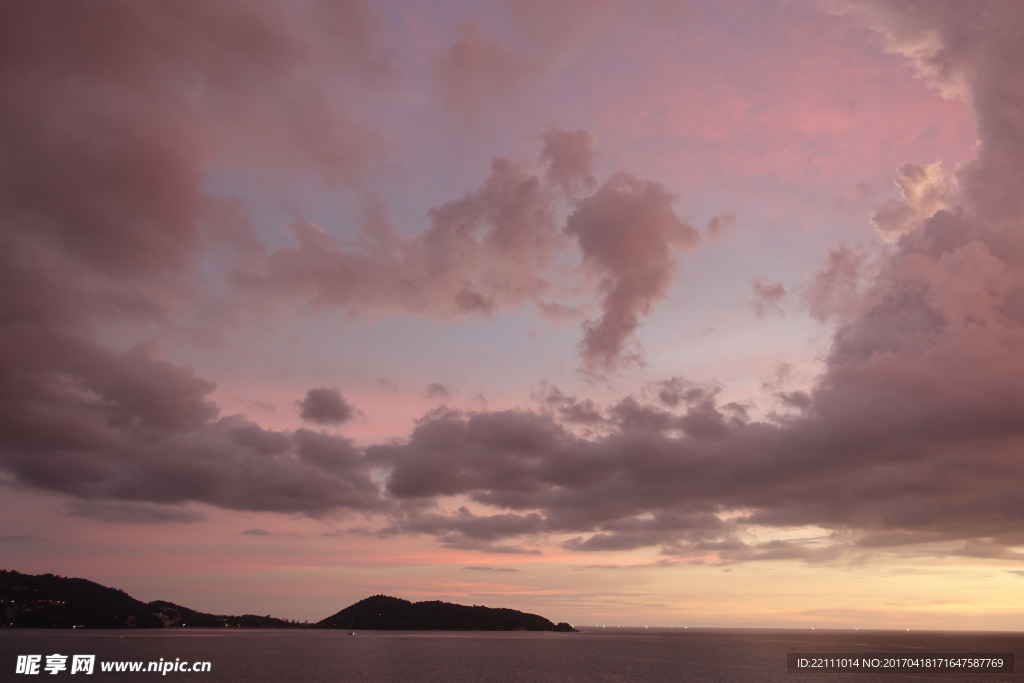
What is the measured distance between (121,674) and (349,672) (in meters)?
58.9

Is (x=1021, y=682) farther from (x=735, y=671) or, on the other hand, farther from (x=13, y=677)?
(x=13, y=677)

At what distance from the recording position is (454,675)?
163125 mm

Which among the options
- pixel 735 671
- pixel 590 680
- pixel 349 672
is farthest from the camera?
pixel 735 671

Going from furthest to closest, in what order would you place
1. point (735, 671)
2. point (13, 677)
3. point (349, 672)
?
point (735, 671) < point (349, 672) < point (13, 677)

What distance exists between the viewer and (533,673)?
175125 millimetres

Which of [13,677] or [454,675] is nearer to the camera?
[13,677]

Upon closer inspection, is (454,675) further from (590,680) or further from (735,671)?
(735,671)

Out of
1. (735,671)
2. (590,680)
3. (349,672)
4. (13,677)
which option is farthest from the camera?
(735,671)

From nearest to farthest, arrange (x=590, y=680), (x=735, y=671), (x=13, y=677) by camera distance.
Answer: (x=13, y=677), (x=590, y=680), (x=735, y=671)

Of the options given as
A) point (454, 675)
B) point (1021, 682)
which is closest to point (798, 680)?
point (1021, 682)

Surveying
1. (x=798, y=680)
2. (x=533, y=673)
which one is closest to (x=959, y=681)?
(x=798, y=680)

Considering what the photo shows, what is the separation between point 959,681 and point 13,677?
9479 inches

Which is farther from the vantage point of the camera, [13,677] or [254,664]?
[254,664]

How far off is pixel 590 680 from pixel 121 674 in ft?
406
